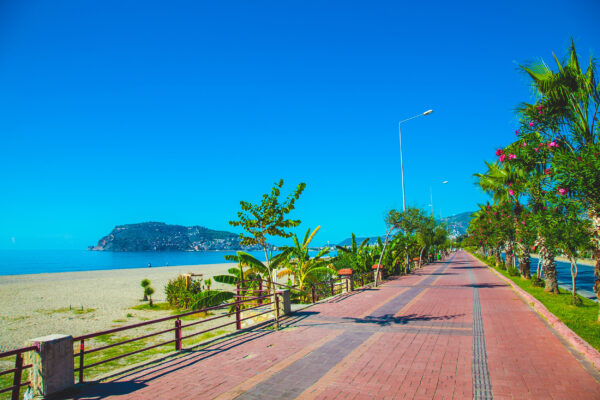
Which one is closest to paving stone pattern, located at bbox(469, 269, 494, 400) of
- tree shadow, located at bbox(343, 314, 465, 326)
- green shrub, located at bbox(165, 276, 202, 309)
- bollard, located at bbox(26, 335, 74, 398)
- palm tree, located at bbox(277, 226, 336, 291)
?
tree shadow, located at bbox(343, 314, 465, 326)

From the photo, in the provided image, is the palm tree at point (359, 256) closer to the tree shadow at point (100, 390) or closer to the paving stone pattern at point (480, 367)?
the paving stone pattern at point (480, 367)

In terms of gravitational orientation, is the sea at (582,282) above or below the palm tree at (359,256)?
below

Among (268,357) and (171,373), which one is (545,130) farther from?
(171,373)

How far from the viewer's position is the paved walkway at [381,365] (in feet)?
18.8

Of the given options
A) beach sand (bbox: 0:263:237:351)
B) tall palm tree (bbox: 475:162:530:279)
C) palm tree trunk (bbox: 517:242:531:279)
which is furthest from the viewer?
palm tree trunk (bbox: 517:242:531:279)

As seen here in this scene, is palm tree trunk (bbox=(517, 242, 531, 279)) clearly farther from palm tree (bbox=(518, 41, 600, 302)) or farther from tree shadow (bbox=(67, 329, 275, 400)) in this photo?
tree shadow (bbox=(67, 329, 275, 400))

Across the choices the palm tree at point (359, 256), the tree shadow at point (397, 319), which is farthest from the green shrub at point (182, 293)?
the tree shadow at point (397, 319)

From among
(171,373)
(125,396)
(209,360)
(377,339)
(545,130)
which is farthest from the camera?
(545,130)

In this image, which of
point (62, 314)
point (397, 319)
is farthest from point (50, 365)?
point (62, 314)

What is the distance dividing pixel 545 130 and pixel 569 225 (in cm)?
316

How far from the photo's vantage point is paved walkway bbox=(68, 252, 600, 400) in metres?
5.73

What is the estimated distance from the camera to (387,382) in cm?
608

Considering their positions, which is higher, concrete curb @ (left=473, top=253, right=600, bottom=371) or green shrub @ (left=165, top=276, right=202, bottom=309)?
concrete curb @ (left=473, top=253, right=600, bottom=371)

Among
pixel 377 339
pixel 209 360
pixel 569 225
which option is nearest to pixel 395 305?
pixel 377 339
